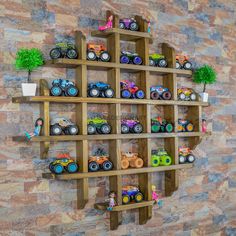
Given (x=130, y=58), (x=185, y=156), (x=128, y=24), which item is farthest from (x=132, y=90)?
(x=185, y=156)

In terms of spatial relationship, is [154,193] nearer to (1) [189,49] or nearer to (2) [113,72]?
(2) [113,72]

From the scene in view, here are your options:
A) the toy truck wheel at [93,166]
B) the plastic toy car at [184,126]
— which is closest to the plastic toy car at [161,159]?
the plastic toy car at [184,126]

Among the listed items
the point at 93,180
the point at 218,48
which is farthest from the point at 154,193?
the point at 218,48

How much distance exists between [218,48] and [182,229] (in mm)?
1468

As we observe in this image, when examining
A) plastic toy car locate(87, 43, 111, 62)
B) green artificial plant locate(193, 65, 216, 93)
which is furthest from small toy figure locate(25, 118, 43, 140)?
green artificial plant locate(193, 65, 216, 93)

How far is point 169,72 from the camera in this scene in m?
2.47

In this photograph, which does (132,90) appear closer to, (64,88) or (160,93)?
(160,93)

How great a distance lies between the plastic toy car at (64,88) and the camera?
6.77 ft

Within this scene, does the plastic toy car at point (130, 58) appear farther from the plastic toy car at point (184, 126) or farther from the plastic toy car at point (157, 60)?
the plastic toy car at point (184, 126)

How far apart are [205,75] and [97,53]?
2.87 feet

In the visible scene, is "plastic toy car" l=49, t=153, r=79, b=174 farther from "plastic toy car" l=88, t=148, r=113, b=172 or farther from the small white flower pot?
the small white flower pot

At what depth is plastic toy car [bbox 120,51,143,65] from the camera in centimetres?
230

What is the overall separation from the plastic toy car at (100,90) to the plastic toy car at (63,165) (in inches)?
16.0

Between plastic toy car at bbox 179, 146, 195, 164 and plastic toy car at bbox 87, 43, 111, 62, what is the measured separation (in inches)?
34.1
